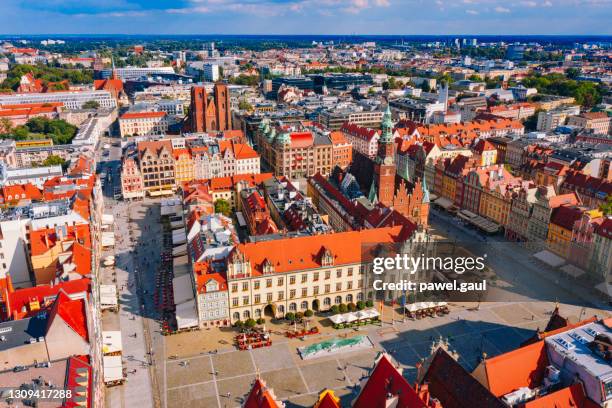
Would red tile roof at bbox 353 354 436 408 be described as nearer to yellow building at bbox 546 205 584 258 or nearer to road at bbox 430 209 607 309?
road at bbox 430 209 607 309

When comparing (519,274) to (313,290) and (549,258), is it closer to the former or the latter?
(549,258)

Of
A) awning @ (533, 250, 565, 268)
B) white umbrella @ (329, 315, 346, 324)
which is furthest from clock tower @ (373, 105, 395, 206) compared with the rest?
white umbrella @ (329, 315, 346, 324)

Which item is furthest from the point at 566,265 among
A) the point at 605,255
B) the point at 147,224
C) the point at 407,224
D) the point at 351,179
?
the point at 147,224

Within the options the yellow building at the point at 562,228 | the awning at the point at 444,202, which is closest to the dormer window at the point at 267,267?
the yellow building at the point at 562,228

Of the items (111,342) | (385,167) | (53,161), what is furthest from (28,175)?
(385,167)

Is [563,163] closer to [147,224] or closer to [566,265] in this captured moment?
[566,265]
